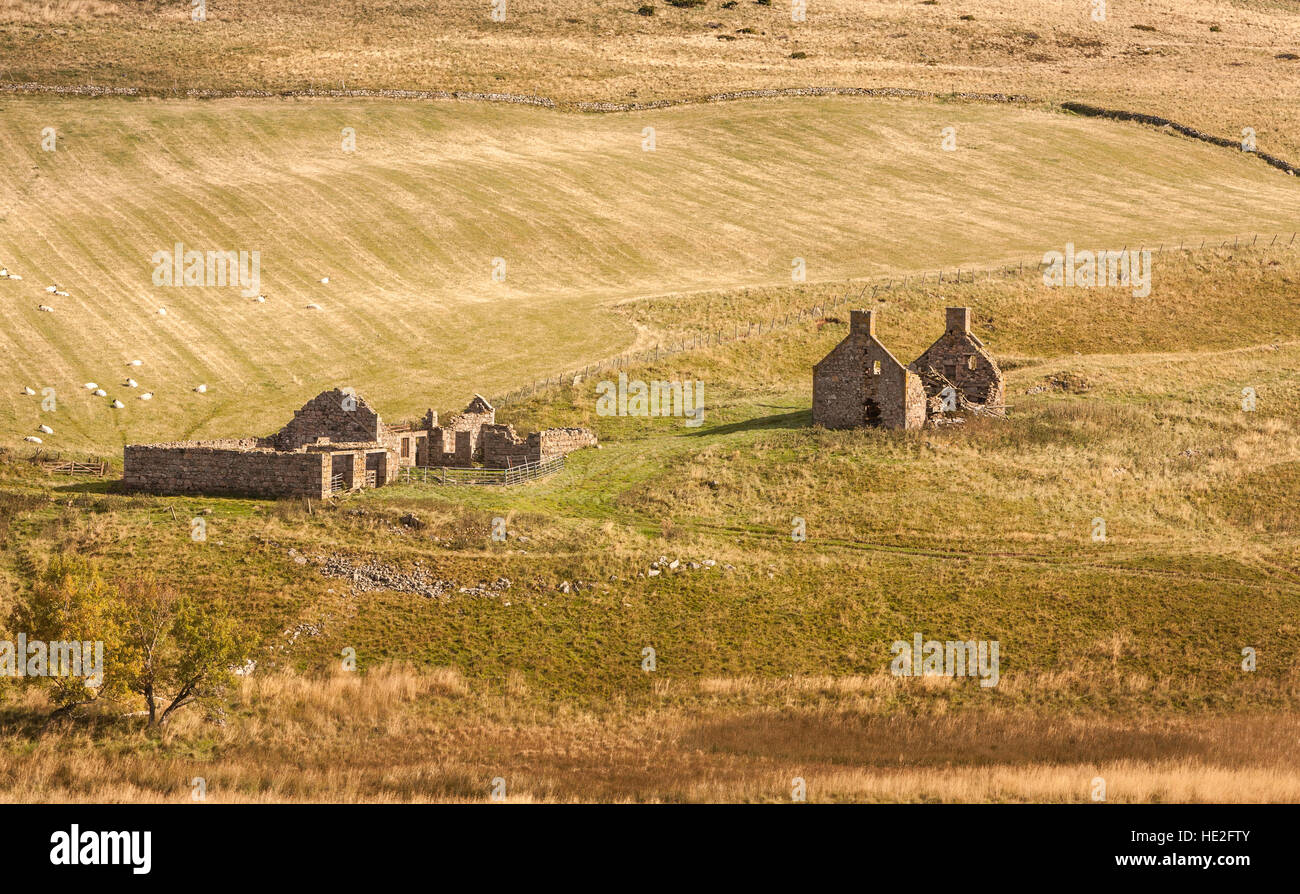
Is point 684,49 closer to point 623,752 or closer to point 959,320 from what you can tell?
point 959,320

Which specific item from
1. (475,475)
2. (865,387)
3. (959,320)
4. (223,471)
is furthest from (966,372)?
(223,471)

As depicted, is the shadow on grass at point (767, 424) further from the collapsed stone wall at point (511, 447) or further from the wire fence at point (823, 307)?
the wire fence at point (823, 307)

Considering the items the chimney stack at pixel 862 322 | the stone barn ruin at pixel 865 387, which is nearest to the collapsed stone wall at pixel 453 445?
the stone barn ruin at pixel 865 387

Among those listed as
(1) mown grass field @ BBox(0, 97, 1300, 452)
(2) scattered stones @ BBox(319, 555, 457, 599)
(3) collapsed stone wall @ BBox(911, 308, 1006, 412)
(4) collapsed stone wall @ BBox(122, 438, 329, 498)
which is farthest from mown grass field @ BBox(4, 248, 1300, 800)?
(1) mown grass field @ BBox(0, 97, 1300, 452)

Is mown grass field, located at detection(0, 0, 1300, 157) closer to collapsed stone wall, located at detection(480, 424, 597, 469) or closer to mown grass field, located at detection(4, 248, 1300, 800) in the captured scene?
mown grass field, located at detection(4, 248, 1300, 800)
